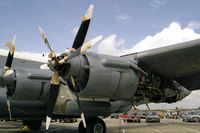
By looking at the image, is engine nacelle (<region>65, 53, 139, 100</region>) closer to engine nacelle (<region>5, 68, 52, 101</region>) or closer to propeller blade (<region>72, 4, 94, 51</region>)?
propeller blade (<region>72, 4, 94, 51</region>)

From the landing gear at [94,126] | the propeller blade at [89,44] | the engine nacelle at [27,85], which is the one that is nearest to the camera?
the propeller blade at [89,44]

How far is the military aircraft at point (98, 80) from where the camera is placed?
23.8 feet

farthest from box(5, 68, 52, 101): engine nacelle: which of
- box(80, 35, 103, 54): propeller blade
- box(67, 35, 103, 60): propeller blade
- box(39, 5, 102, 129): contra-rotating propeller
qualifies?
box(80, 35, 103, 54): propeller blade

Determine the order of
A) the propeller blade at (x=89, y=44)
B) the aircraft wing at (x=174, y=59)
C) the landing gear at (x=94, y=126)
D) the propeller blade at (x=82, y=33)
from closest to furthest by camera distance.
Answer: the propeller blade at (x=89, y=44), the propeller blade at (x=82, y=33), the aircraft wing at (x=174, y=59), the landing gear at (x=94, y=126)

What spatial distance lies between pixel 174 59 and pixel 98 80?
3672 millimetres

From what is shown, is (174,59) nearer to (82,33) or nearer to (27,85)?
(82,33)

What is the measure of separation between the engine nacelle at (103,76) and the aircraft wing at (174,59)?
1101 mm

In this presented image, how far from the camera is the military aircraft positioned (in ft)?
23.8

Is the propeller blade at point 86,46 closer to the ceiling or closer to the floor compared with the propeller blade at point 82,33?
closer to the floor

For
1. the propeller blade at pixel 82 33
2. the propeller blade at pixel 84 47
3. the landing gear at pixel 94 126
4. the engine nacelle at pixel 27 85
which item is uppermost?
the propeller blade at pixel 82 33

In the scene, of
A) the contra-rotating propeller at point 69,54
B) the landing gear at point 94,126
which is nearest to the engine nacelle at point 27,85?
the landing gear at point 94,126

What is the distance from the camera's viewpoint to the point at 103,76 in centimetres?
731

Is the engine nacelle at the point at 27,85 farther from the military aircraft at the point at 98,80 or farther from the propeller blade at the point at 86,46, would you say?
the propeller blade at the point at 86,46

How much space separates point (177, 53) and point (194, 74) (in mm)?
3474
